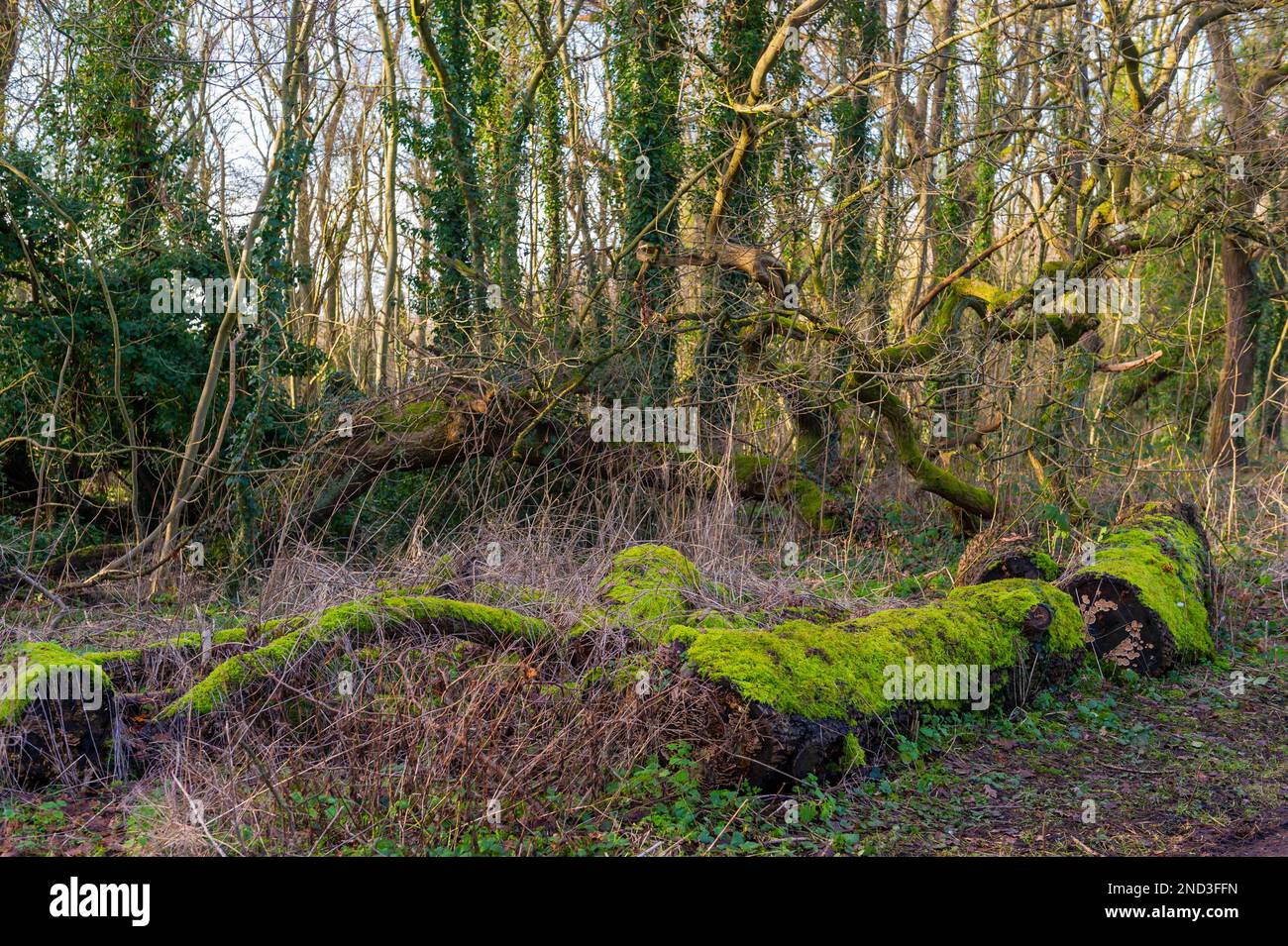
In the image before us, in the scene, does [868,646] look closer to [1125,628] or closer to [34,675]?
[1125,628]

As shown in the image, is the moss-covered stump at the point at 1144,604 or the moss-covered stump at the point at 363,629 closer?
the moss-covered stump at the point at 363,629

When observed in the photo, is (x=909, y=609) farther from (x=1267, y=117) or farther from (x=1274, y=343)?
(x=1274, y=343)

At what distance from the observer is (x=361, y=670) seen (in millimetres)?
5496

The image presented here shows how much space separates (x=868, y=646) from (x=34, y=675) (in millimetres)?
4265

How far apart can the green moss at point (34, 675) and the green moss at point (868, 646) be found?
291 centimetres

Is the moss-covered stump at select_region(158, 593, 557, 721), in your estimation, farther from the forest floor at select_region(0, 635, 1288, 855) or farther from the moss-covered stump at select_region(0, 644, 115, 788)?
the forest floor at select_region(0, 635, 1288, 855)

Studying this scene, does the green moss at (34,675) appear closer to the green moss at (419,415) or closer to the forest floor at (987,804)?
the forest floor at (987,804)

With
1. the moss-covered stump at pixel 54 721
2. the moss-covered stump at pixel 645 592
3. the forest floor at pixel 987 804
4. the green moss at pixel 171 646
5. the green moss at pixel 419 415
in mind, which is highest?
the green moss at pixel 419 415

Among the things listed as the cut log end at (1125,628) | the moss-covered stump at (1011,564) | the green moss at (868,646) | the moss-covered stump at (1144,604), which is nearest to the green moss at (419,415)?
the moss-covered stump at (1011,564)

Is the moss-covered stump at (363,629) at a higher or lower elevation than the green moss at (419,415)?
lower

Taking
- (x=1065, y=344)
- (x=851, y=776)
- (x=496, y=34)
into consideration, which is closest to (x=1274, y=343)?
(x=1065, y=344)

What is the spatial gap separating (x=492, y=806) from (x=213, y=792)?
4.11 feet

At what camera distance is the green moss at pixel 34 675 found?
505cm

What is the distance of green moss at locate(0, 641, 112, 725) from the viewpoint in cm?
505
